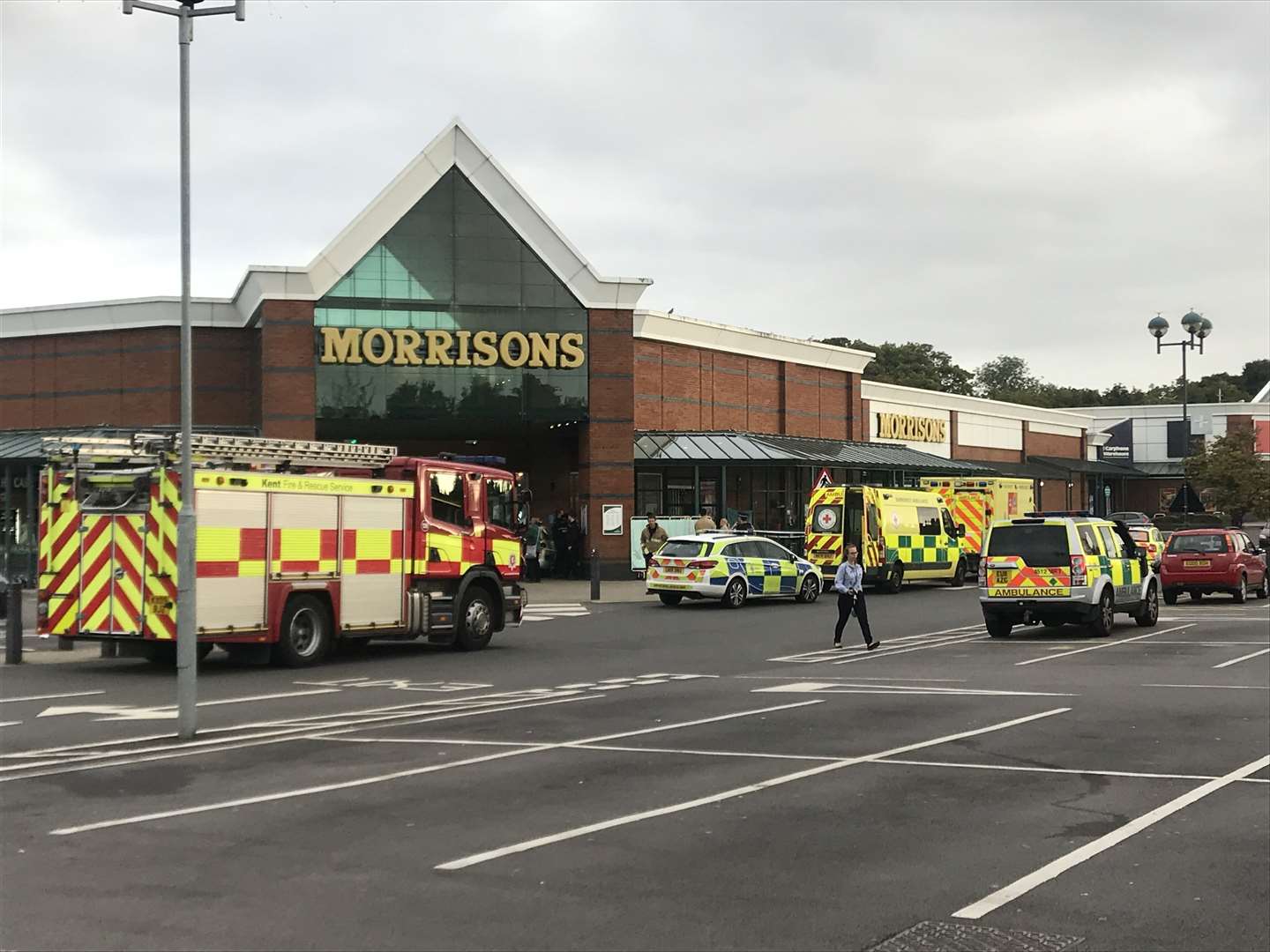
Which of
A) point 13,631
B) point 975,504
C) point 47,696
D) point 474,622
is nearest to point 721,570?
point 474,622

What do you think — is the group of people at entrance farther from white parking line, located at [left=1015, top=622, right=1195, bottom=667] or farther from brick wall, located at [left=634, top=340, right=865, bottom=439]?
white parking line, located at [left=1015, top=622, right=1195, bottom=667]

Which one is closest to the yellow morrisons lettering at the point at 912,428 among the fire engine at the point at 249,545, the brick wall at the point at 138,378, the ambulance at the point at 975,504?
the ambulance at the point at 975,504

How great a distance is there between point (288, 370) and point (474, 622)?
690 inches

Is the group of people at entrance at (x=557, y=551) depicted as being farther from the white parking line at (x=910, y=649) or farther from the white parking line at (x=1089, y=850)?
the white parking line at (x=1089, y=850)

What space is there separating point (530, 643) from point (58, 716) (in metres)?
9.68

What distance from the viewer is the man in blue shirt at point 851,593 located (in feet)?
72.0

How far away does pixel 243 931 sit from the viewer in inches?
257

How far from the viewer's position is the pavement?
6.78 meters

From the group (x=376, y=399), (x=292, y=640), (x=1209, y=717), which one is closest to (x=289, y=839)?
(x=1209, y=717)

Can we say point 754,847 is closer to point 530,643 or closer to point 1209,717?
point 1209,717

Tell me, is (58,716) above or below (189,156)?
below

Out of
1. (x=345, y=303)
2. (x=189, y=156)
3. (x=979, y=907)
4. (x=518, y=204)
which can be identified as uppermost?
(x=518, y=204)

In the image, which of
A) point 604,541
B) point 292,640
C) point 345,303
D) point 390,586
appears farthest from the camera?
point 604,541

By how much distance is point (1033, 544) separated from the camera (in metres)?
23.6
